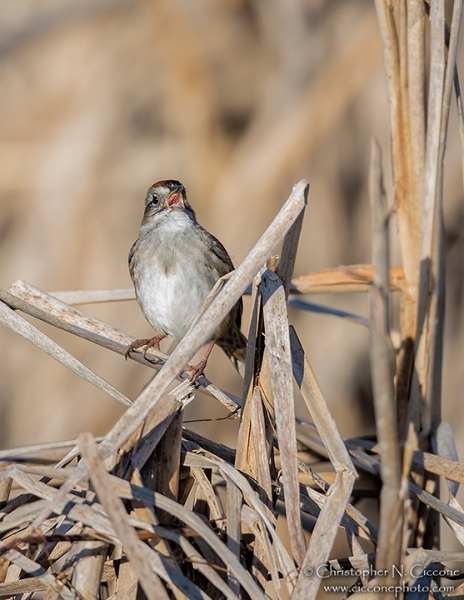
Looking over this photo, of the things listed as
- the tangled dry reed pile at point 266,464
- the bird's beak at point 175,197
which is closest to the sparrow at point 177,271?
the bird's beak at point 175,197

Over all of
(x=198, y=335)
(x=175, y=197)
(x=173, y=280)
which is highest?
(x=175, y=197)

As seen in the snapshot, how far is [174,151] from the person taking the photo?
3553 mm

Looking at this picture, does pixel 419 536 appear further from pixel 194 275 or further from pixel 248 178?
pixel 248 178

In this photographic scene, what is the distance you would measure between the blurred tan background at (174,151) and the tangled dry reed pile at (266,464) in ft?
3.91

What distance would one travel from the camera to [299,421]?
2.08 meters

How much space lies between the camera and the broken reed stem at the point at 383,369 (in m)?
1.05

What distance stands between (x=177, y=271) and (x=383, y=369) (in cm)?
190

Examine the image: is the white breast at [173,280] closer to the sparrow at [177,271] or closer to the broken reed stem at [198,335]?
the sparrow at [177,271]

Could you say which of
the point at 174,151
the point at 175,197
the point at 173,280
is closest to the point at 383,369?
the point at 173,280

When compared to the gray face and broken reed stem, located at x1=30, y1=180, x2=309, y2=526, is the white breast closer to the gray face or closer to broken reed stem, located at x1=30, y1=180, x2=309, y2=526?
the gray face

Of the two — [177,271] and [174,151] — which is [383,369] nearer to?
[177,271]

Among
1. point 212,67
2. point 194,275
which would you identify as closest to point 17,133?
point 212,67

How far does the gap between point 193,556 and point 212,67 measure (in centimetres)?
267

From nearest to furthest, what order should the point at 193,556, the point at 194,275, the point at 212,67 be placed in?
the point at 193,556, the point at 194,275, the point at 212,67
